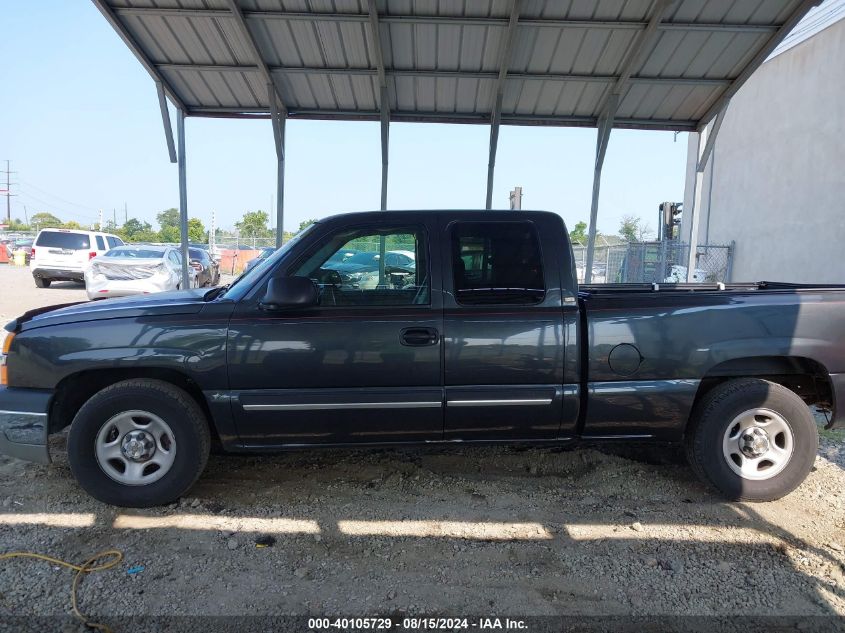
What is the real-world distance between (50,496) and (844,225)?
15.9 metres

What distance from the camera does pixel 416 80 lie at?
732cm

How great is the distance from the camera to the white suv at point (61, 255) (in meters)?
17.0

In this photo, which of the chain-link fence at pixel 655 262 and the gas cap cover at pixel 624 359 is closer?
the gas cap cover at pixel 624 359

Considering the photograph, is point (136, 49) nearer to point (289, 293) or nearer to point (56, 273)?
point (289, 293)

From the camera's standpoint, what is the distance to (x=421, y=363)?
11.6 ft

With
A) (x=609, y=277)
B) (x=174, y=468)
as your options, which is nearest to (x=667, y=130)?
(x=174, y=468)

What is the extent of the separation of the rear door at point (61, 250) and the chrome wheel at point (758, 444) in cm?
1834

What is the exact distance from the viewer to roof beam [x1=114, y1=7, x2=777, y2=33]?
626cm

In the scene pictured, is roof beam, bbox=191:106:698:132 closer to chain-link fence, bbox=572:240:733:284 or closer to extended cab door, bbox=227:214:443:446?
chain-link fence, bbox=572:240:733:284

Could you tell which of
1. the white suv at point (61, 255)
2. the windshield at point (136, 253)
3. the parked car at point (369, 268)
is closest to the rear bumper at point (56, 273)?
→ the white suv at point (61, 255)

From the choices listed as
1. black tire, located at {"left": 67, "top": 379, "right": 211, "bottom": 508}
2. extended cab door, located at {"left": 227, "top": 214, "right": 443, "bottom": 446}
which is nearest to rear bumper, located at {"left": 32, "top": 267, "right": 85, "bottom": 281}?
black tire, located at {"left": 67, "top": 379, "right": 211, "bottom": 508}

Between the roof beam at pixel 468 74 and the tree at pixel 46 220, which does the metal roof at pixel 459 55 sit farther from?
the tree at pixel 46 220

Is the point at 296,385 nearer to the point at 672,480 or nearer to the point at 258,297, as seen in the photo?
the point at 258,297

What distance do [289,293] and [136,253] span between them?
11.9 m
